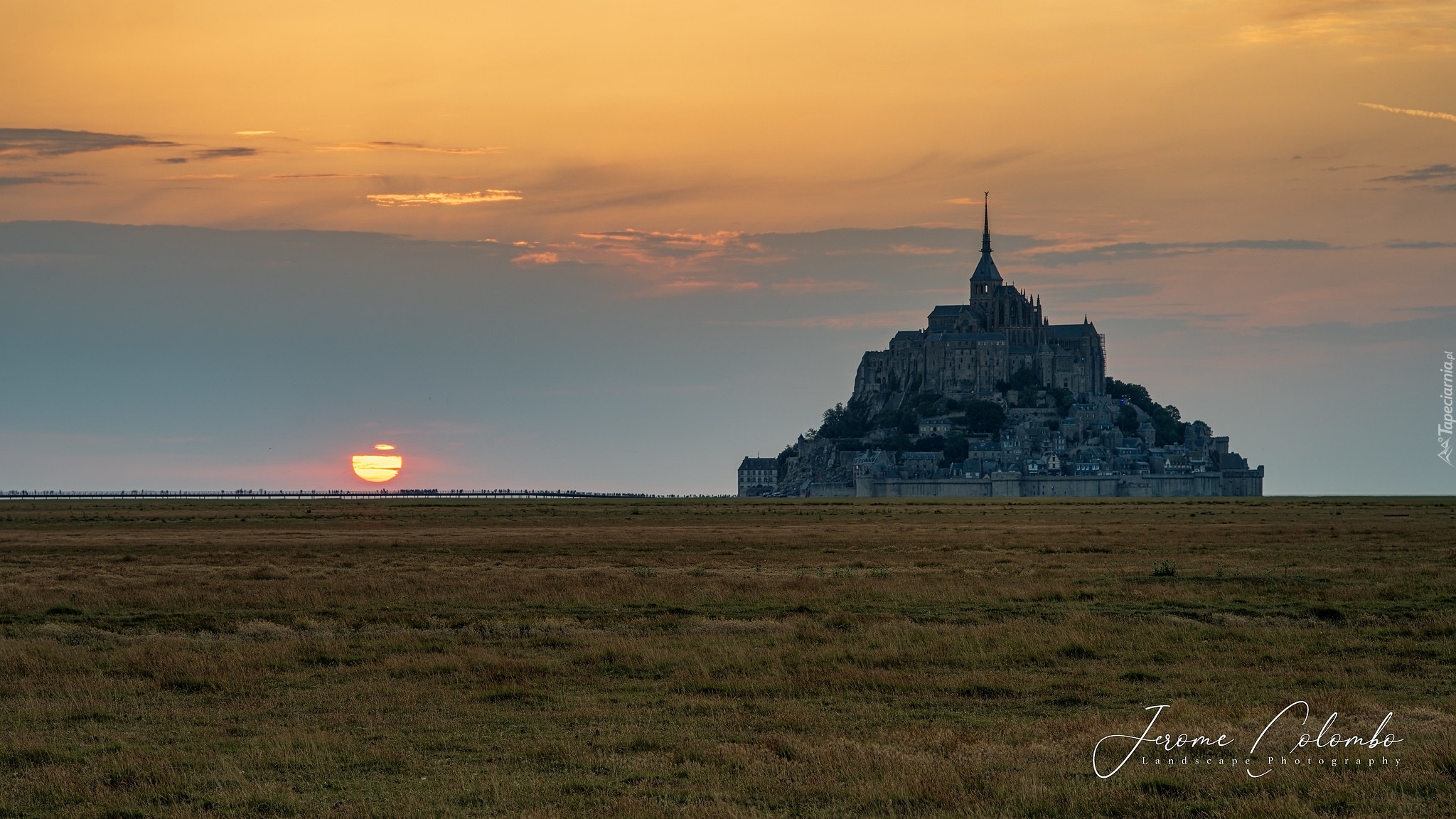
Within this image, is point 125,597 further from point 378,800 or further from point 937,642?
Answer: point 378,800

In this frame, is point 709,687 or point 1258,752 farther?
point 709,687

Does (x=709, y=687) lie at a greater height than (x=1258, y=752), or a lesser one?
greater

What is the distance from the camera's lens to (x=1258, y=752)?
1639 cm

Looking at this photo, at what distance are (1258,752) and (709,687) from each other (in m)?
8.34

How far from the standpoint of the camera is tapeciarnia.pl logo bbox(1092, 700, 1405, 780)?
1572 cm

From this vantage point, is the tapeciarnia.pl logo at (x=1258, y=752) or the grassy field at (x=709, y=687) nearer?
the grassy field at (x=709, y=687)

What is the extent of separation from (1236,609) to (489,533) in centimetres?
5748

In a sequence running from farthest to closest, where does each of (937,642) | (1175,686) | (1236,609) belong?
(1236,609) < (937,642) < (1175,686)

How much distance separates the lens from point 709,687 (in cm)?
2159

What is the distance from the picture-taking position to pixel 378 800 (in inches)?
574

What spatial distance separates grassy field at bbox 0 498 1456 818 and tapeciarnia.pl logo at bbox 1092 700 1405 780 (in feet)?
0.56

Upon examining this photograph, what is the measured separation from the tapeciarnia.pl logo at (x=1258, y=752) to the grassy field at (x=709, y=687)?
17cm

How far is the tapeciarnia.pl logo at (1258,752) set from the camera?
15719 millimetres

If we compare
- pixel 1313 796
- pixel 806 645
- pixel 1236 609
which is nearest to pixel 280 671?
pixel 806 645
